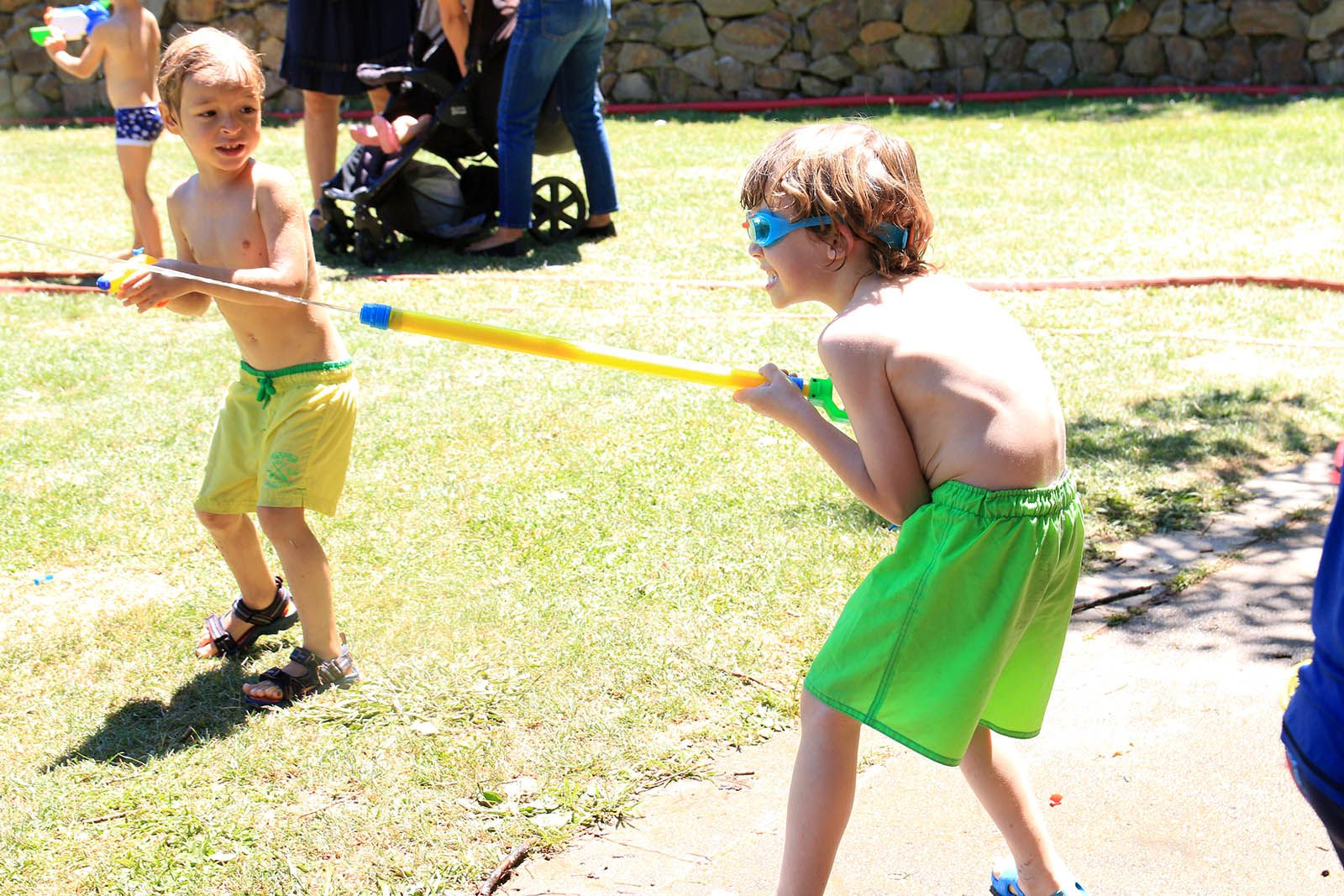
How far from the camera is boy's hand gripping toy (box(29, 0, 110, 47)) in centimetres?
663

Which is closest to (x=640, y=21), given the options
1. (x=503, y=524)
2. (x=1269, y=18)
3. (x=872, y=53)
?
(x=872, y=53)

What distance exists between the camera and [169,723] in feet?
10.1

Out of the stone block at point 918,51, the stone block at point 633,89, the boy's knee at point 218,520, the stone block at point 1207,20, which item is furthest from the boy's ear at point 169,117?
the stone block at point 1207,20

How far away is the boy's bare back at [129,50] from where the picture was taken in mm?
6672

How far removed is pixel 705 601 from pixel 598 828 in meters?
0.97

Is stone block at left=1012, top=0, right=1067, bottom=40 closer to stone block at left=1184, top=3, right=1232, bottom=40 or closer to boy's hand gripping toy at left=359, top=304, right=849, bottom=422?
stone block at left=1184, top=3, right=1232, bottom=40

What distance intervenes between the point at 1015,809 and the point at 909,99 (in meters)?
11.1

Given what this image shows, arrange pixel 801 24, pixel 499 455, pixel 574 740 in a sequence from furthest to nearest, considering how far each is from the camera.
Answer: pixel 801 24 < pixel 499 455 < pixel 574 740

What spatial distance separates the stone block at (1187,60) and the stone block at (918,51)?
84.4 inches

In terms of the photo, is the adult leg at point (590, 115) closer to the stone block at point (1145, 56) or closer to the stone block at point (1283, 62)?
the stone block at point (1145, 56)

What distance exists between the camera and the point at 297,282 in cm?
306

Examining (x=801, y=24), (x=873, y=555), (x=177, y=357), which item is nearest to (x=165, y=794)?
(x=873, y=555)

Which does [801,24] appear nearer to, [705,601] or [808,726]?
[705,601]

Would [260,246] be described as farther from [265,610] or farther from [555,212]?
[555,212]
